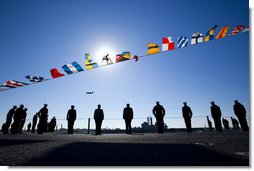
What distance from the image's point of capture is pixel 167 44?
262 inches

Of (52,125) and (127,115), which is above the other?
(52,125)

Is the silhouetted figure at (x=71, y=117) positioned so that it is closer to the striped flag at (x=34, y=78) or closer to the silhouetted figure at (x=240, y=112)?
the striped flag at (x=34, y=78)

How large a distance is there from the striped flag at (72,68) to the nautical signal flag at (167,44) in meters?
2.97

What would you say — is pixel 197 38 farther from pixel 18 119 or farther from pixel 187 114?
pixel 18 119

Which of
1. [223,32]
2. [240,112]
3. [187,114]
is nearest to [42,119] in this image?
[187,114]

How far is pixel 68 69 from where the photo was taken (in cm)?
680

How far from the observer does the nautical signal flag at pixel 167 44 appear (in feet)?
21.7

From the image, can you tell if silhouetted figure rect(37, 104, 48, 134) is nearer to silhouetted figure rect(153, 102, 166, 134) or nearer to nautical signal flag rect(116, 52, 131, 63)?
silhouetted figure rect(153, 102, 166, 134)

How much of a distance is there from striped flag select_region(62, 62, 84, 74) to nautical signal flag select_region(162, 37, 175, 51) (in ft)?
9.75

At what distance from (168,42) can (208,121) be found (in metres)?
13.0

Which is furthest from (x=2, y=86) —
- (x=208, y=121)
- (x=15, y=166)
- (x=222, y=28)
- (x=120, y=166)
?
(x=208, y=121)

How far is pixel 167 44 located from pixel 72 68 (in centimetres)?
337

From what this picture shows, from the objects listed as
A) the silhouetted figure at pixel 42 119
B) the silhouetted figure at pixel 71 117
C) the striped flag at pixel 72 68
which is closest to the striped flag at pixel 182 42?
the striped flag at pixel 72 68

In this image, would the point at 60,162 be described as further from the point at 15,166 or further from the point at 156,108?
the point at 156,108
